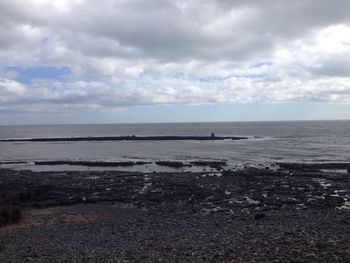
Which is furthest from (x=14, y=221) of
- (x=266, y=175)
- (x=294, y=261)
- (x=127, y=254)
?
(x=266, y=175)

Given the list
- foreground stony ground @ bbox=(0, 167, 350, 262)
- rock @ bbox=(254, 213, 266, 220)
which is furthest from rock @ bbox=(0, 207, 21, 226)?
rock @ bbox=(254, 213, 266, 220)

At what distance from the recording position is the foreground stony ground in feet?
52.6

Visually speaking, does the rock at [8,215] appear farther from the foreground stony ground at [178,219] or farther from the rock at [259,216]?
the rock at [259,216]

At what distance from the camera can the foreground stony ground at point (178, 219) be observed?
631 inches

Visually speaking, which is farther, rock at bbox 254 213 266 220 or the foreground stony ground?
rock at bbox 254 213 266 220

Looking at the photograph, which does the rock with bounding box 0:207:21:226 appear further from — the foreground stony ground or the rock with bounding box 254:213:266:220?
the rock with bounding box 254:213:266:220

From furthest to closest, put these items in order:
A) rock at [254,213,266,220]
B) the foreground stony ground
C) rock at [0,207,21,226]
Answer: rock at [0,207,21,226], rock at [254,213,266,220], the foreground stony ground

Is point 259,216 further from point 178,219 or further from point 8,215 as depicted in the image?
point 8,215

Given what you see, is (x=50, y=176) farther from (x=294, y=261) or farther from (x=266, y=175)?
(x=294, y=261)

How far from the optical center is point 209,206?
27.5 m

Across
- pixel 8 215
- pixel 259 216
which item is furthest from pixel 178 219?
pixel 8 215

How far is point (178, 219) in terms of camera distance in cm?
2338

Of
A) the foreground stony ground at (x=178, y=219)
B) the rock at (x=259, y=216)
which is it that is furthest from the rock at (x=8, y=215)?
the rock at (x=259, y=216)

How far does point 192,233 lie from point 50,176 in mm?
29053
